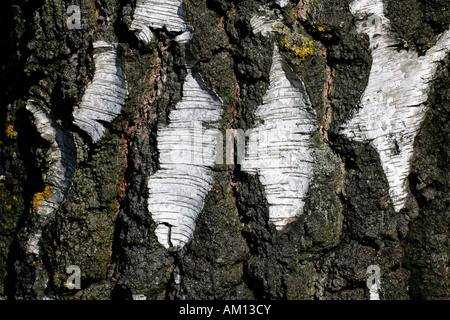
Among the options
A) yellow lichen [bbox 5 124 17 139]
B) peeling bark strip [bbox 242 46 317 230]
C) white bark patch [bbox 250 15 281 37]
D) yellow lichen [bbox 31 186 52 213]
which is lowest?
yellow lichen [bbox 31 186 52 213]

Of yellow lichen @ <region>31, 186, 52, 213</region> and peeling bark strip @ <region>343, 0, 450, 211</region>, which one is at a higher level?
peeling bark strip @ <region>343, 0, 450, 211</region>

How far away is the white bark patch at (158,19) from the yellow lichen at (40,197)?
67 centimetres

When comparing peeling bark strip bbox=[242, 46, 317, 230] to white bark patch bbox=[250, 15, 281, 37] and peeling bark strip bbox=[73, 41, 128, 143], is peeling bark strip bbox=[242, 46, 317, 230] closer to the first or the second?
white bark patch bbox=[250, 15, 281, 37]

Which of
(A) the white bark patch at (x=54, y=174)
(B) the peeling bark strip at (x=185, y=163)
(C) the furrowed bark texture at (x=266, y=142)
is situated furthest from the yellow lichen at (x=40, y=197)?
(B) the peeling bark strip at (x=185, y=163)

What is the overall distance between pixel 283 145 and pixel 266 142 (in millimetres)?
58

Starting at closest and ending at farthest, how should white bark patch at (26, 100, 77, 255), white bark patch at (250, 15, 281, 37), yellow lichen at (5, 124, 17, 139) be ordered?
white bark patch at (250, 15, 281, 37)
white bark patch at (26, 100, 77, 255)
yellow lichen at (5, 124, 17, 139)

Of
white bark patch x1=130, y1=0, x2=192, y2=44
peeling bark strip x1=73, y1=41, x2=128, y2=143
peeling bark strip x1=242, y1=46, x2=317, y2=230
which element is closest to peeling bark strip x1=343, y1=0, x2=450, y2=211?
peeling bark strip x1=242, y1=46, x2=317, y2=230

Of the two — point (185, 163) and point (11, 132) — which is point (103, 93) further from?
point (11, 132)

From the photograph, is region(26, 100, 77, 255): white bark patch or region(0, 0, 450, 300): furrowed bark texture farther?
region(26, 100, 77, 255): white bark patch

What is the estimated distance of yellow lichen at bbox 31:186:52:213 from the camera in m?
1.50

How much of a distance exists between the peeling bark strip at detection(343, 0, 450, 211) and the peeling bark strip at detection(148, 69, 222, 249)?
477 mm

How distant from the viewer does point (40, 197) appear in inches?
59.2

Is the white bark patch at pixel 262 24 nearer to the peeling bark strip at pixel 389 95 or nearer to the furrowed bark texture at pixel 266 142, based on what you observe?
the furrowed bark texture at pixel 266 142
